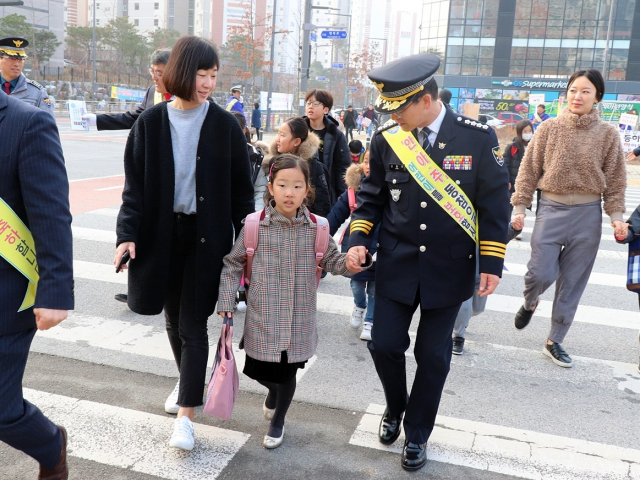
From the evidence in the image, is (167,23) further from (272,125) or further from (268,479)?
(268,479)

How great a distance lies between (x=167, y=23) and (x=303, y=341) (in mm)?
103410

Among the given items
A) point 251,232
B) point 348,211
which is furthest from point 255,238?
point 348,211

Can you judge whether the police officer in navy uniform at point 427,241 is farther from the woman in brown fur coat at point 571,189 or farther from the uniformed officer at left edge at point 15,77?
the uniformed officer at left edge at point 15,77

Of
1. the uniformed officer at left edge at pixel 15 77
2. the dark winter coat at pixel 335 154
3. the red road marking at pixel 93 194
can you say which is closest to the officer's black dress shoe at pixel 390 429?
the dark winter coat at pixel 335 154

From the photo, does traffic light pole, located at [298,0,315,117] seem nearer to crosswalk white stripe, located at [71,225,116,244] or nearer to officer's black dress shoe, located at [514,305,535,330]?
crosswalk white stripe, located at [71,225,116,244]

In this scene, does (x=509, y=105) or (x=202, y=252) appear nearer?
(x=202, y=252)

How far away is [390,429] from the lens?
3.49 meters

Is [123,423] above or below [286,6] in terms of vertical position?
below

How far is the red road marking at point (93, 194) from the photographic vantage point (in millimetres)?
10195

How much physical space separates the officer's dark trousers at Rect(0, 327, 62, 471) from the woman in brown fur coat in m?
3.42

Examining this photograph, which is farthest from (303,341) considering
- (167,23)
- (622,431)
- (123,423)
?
(167,23)

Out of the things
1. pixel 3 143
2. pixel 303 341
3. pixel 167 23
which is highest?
pixel 167 23

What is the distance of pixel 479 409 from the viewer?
4.04m

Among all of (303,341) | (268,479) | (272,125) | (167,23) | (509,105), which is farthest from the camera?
(167,23)
